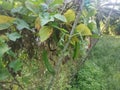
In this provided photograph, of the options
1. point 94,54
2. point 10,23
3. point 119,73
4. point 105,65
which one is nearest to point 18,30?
point 10,23

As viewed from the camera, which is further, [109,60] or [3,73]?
[109,60]

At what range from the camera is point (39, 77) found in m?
1.21

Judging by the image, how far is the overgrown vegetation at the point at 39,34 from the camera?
1007 millimetres

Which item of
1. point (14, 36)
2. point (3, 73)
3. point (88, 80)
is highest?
point (14, 36)

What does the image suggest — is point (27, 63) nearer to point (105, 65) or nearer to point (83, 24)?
point (83, 24)

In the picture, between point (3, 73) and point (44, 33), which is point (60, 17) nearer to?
point (44, 33)

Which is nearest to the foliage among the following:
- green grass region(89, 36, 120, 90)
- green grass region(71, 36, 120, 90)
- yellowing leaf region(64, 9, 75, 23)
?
green grass region(71, 36, 120, 90)

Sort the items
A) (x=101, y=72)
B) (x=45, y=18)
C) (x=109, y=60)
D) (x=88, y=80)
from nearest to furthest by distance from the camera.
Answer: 1. (x=45, y=18)
2. (x=88, y=80)
3. (x=101, y=72)
4. (x=109, y=60)

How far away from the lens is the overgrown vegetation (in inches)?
39.6

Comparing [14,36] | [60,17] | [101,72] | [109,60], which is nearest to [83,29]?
[60,17]

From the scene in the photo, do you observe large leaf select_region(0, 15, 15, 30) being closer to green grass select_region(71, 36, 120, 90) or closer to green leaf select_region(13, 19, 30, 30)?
green leaf select_region(13, 19, 30, 30)

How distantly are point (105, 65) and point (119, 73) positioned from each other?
526 millimetres

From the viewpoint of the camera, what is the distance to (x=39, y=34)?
1008 millimetres

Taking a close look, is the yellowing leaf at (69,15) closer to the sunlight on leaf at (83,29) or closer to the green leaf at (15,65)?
the sunlight on leaf at (83,29)
